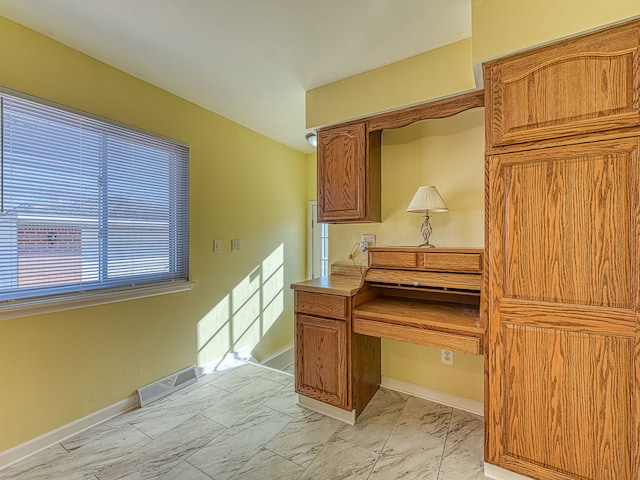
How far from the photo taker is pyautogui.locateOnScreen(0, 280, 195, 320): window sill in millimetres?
1676

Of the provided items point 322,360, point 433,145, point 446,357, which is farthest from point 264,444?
point 433,145

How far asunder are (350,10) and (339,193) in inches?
44.8

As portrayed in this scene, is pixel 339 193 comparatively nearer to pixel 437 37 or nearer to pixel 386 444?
pixel 437 37

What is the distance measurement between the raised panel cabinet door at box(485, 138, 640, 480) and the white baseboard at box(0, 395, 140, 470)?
2397mm

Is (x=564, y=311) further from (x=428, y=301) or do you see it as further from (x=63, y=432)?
(x=63, y=432)

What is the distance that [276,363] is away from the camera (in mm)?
3717

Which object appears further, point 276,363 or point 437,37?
point 276,363

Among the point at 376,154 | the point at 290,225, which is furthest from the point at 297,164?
the point at 376,154

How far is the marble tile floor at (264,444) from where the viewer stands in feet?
5.30

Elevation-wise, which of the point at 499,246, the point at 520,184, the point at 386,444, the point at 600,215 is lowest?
the point at 386,444

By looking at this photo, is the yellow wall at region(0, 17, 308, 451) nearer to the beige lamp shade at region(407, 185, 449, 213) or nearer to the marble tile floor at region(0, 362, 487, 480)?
the marble tile floor at region(0, 362, 487, 480)

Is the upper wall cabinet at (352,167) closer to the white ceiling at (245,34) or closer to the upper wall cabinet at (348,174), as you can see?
the upper wall cabinet at (348,174)

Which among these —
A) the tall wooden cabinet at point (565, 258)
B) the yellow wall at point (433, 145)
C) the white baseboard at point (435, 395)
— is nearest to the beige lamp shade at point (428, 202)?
the yellow wall at point (433, 145)

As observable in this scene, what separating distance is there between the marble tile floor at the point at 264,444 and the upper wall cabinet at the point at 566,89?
179cm
